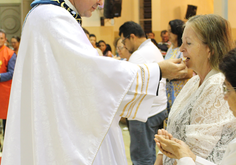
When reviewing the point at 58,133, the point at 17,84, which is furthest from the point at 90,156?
the point at 17,84

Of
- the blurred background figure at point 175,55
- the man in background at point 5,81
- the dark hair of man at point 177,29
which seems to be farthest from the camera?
the man in background at point 5,81

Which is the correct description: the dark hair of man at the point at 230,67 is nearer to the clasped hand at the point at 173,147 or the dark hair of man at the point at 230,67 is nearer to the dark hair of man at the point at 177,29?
the clasped hand at the point at 173,147

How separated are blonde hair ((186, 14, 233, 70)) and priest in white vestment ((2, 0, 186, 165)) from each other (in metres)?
0.54

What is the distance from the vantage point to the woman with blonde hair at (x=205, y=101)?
164cm

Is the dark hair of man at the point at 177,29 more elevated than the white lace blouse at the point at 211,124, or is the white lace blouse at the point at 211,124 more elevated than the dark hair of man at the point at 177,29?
the dark hair of man at the point at 177,29

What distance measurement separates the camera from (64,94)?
1.32 meters

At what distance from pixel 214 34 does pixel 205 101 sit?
0.43 metres

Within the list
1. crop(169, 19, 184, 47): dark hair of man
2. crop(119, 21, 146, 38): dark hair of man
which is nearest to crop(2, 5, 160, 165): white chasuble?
crop(119, 21, 146, 38): dark hair of man

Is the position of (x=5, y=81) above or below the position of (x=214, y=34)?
below

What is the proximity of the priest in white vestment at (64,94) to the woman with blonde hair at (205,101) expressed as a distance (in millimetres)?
438

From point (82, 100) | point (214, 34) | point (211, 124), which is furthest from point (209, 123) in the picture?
point (82, 100)

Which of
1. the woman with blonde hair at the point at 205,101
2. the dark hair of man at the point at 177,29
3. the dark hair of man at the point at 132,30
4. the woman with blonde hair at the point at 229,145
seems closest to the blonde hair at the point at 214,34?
the woman with blonde hair at the point at 205,101

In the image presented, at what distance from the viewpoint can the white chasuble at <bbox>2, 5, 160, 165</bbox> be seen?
1.29 metres

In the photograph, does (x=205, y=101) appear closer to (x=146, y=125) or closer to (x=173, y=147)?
(x=173, y=147)
